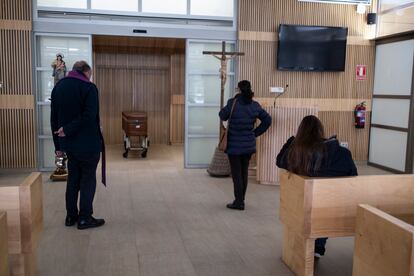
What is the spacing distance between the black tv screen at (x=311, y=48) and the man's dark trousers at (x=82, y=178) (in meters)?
4.43

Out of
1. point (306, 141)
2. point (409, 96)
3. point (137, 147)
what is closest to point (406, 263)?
point (306, 141)

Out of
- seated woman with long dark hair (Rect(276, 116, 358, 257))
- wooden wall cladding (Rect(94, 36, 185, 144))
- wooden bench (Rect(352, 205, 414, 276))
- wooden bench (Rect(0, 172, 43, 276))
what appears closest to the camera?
wooden bench (Rect(352, 205, 414, 276))

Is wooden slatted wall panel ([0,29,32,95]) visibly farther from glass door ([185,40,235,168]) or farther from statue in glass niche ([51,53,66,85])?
glass door ([185,40,235,168])

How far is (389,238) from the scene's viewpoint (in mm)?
2113

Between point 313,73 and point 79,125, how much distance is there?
5.08 metres

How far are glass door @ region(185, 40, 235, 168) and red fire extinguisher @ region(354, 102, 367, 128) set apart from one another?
2.41 m

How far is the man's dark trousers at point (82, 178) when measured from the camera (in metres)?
4.11

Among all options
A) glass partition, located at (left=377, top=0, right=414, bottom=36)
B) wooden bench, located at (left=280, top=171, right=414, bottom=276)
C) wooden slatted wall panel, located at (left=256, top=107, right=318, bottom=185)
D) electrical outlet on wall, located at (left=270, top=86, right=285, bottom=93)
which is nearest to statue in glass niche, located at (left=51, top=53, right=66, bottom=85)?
wooden slatted wall panel, located at (left=256, top=107, right=318, bottom=185)

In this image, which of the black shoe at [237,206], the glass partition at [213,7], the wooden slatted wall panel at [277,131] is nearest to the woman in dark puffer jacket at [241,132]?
the black shoe at [237,206]

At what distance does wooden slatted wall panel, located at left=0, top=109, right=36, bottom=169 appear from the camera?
6895mm

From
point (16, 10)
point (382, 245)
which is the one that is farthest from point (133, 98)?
point (382, 245)

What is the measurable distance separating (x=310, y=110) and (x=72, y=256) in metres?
3.92

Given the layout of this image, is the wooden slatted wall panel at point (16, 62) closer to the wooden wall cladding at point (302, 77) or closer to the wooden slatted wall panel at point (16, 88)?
the wooden slatted wall panel at point (16, 88)

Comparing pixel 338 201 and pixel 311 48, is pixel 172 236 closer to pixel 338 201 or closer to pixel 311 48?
pixel 338 201
